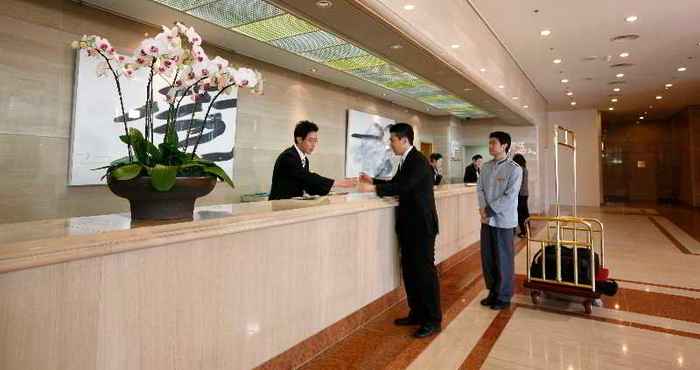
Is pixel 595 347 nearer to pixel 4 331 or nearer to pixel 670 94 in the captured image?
pixel 4 331

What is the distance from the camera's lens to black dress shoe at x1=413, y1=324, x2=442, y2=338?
286 cm

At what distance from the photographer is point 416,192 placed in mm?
2947

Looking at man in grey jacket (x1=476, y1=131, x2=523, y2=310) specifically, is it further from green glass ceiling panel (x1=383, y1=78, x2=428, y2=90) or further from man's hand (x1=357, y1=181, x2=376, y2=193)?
green glass ceiling panel (x1=383, y1=78, x2=428, y2=90)

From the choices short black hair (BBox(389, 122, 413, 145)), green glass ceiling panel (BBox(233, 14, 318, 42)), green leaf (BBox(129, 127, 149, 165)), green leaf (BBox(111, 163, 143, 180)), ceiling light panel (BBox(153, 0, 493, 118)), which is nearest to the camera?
green leaf (BBox(111, 163, 143, 180))

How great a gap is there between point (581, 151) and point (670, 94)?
3268mm

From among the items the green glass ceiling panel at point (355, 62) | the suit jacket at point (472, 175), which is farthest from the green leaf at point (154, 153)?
the suit jacket at point (472, 175)

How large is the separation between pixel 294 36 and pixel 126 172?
422 centimetres

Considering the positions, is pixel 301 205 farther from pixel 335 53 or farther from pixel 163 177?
pixel 335 53

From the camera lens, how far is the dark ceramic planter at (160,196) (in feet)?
5.44

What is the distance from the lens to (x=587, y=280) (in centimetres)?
341

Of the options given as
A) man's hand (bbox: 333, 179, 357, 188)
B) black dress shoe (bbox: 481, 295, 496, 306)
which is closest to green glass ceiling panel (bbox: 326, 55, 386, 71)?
man's hand (bbox: 333, 179, 357, 188)

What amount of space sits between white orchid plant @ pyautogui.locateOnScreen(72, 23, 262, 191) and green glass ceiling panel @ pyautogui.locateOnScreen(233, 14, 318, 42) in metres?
3.08

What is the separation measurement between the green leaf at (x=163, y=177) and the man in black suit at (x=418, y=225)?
173 cm

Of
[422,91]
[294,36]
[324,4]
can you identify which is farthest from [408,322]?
[422,91]
